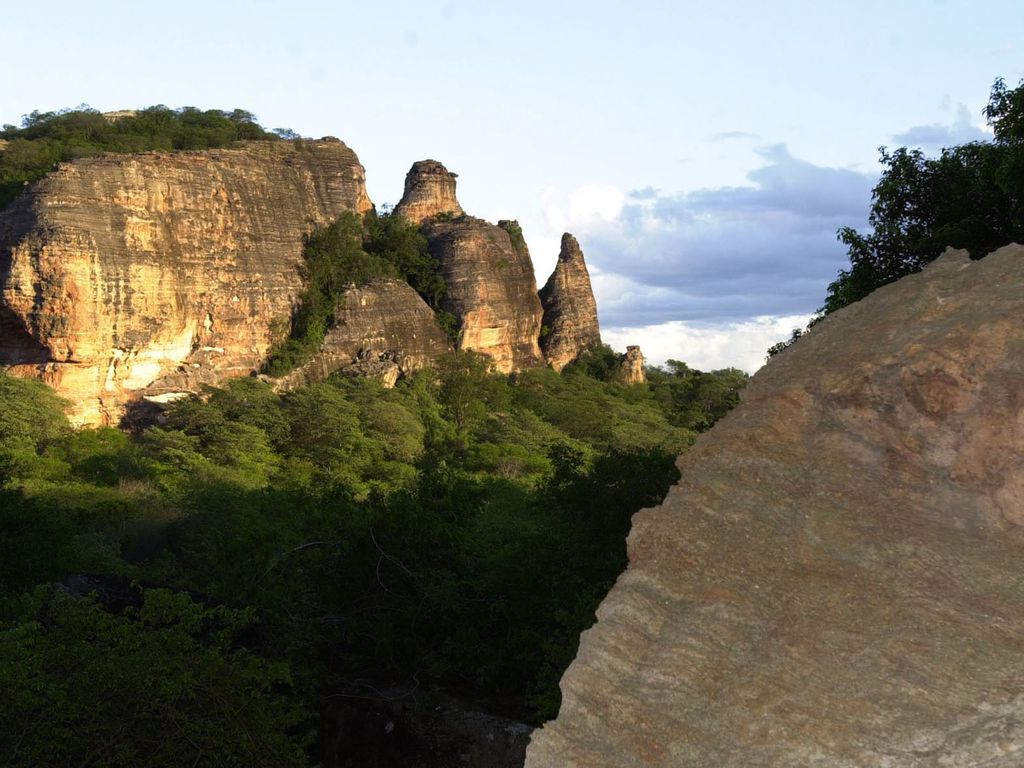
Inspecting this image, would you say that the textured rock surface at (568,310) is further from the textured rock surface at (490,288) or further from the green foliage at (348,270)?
the green foliage at (348,270)

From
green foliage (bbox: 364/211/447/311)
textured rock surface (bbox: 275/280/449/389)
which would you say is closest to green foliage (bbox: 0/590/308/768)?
textured rock surface (bbox: 275/280/449/389)

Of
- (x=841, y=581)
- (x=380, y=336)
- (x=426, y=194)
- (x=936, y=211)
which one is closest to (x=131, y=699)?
(x=841, y=581)

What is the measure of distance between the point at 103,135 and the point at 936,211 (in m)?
44.1

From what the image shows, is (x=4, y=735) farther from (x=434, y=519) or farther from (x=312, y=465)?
(x=312, y=465)

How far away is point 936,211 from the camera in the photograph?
484 inches

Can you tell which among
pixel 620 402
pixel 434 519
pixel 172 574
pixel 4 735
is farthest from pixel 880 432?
pixel 620 402

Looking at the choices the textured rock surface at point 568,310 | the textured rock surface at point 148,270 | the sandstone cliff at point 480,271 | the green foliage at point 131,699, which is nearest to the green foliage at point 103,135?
the textured rock surface at point 148,270

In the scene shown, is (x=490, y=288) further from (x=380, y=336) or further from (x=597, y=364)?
(x=597, y=364)

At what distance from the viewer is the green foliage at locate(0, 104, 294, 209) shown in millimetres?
43312

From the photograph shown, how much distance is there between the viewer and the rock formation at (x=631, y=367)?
56938mm

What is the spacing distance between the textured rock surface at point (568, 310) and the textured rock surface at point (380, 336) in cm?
951

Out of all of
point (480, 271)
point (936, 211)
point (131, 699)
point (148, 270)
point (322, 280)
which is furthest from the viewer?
point (480, 271)

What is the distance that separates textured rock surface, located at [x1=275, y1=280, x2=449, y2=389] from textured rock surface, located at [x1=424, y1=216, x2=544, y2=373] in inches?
81.4

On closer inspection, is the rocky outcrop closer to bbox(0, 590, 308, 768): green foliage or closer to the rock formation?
the rock formation
